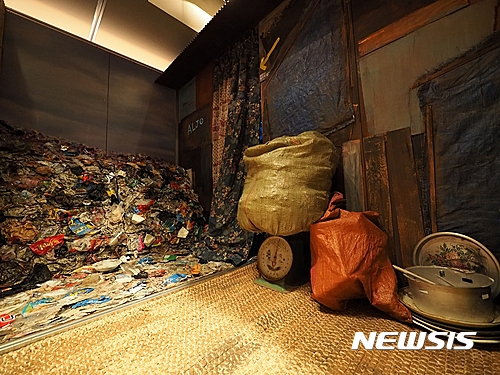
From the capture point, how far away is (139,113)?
2.70 metres

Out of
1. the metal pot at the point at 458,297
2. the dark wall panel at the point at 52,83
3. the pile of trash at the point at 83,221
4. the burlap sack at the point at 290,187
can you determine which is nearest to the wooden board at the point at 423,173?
the metal pot at the point at 458,297

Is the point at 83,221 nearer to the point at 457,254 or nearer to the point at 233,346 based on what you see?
the point at 233,346

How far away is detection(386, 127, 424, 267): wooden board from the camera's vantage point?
3.71 feet

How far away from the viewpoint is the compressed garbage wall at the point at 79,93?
199 centimetres

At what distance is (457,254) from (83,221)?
2.57 m

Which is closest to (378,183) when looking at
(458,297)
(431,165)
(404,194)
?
(404,194)

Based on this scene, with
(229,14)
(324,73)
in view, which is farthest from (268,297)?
(229,14)

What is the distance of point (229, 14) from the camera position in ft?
6.17

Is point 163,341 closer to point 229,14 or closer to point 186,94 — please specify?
point 229,14

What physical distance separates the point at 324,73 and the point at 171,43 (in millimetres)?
2077

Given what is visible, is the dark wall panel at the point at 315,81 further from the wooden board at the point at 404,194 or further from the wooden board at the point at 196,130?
the wooden board at the point at 196,130

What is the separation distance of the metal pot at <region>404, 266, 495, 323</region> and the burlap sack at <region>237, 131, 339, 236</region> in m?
0.54

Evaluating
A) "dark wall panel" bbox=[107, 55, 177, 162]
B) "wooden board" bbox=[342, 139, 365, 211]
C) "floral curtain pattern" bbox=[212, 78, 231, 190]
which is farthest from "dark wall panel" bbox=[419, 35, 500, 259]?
"dark wall panel" bbox=[107, 55, 177, 162]

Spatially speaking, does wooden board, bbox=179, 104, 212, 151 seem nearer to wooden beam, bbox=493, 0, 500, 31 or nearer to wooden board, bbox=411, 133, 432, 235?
wooden board, bbox=411, 133, 432, 235
